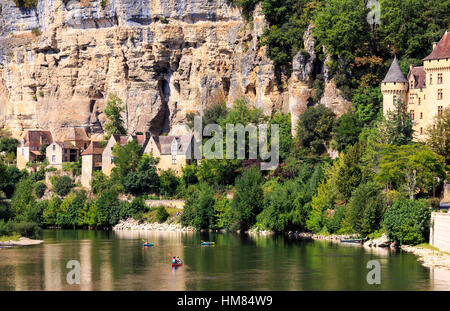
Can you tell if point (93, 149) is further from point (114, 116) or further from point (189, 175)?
point (189, 175)

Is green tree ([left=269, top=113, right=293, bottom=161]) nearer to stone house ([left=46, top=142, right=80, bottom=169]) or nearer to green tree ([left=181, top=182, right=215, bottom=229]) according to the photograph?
green tree ([left=181, top=182, right=215, bottom=229])

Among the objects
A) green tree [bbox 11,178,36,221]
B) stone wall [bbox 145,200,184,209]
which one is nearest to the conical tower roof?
stone wall [bbox 145,200,184,209]

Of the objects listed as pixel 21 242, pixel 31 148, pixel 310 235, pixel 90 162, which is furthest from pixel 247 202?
pixel 31 148

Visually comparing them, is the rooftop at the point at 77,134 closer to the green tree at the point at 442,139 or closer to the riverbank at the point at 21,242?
the riverbank at the point at 21,242

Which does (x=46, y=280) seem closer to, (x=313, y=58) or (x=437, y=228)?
(x=437, y=228)

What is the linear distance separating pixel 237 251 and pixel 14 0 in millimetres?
51969

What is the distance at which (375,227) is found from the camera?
56.1 meters

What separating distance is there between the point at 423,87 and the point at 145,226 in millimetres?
24936

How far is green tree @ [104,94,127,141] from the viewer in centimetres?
8462

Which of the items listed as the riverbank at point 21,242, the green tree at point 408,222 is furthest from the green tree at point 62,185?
the green tree at point 408,222

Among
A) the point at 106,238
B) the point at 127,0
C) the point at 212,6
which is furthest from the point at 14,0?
the point at 106,238

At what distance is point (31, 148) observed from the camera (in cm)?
8756

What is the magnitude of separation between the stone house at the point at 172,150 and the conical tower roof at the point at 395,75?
2015 centimetres

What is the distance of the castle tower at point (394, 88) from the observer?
210 ft
